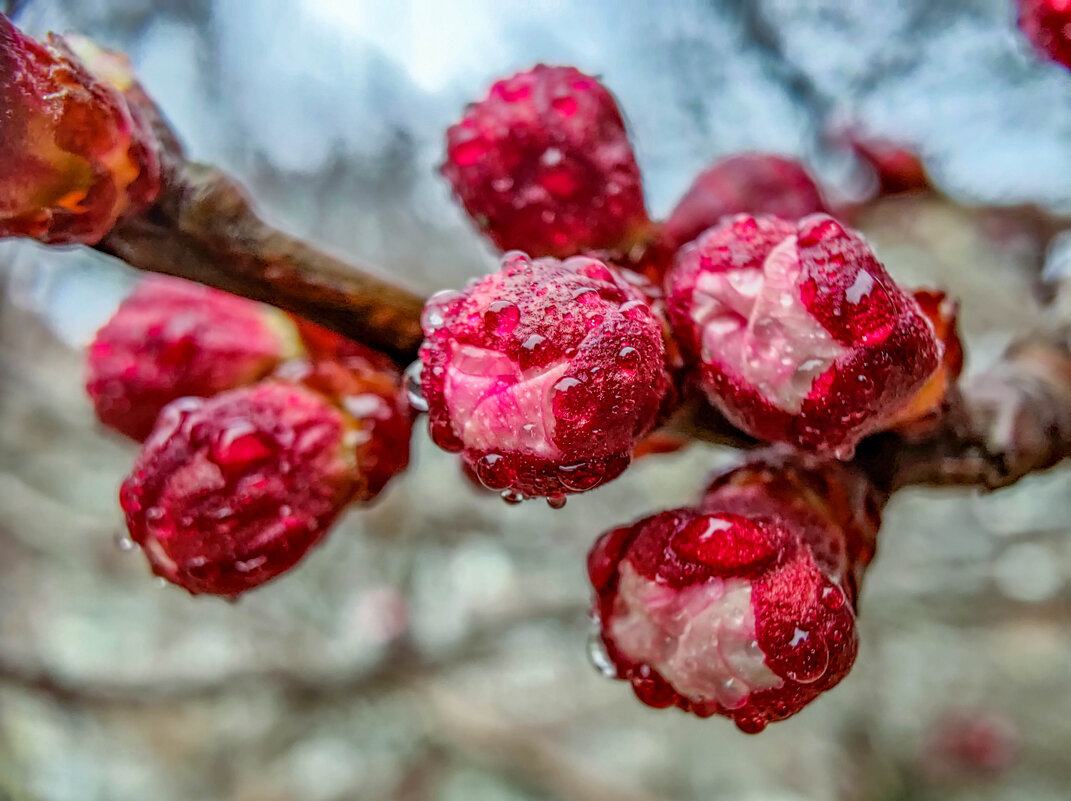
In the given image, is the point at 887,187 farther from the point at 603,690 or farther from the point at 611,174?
the point at 603,690

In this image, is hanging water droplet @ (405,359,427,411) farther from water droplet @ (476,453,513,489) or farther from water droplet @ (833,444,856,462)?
water droplet @ (833,444,856,462)

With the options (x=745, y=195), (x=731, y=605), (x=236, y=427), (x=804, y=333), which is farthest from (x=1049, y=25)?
(x=236, y=427)

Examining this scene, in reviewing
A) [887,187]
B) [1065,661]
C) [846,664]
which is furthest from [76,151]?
[1065,661]

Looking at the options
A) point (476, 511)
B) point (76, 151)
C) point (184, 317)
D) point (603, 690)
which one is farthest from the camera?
point (476, 511)

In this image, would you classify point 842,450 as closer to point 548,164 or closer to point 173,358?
point 548,164

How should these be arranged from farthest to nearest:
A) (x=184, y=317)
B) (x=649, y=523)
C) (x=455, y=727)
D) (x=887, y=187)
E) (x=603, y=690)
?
(x=603, y=690) → (x=455, y=727) → (x=887, y=187) → (x=184, y=317) → (x=649, y=523)

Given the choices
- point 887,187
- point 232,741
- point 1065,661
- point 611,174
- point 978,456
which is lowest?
point 1065,661

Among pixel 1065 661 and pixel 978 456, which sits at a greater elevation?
pixel 978 456

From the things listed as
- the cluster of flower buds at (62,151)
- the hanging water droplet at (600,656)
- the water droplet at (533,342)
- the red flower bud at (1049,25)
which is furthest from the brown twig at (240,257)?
→ the red flower bud at (1049,25)
